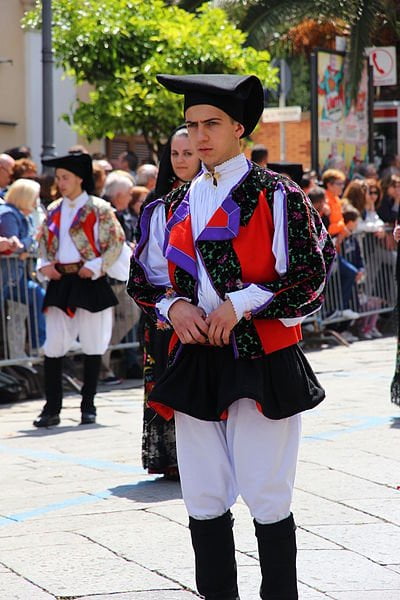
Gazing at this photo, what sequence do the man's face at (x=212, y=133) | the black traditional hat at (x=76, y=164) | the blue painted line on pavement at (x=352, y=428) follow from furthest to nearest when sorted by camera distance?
the black traditional hat at (x=76, y=164) → the blue painted line on pavement at (x=352, y=428) → the man's face at (x=212, y=133)

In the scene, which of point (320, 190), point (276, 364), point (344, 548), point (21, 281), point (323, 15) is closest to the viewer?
point (276, 364)

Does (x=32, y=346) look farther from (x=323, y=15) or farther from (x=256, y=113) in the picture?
(x=323, y=15)

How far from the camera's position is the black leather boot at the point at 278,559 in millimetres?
4293

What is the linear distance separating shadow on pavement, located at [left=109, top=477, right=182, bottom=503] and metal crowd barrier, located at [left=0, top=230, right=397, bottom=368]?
3983 millimetres

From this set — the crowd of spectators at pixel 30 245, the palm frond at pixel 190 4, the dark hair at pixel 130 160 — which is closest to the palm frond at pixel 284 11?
the palm frond at pixel 190 4

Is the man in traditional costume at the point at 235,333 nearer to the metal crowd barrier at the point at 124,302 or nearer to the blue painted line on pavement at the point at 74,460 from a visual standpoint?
the blue painted line on pavement at the point at 74,460

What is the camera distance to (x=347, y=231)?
14109 millimetres

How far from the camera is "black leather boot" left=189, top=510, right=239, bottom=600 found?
4.38 meters

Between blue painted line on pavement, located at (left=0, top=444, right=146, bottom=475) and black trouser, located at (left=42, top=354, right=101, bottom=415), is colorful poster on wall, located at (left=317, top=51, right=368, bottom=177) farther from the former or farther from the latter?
blue painted line on pavement, located at (left=0, top=444, right=146, bottom=475)

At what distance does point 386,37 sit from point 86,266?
15395mm

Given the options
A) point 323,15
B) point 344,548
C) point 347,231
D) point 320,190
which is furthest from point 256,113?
point 323,15

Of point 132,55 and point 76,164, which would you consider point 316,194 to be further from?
point 76,164

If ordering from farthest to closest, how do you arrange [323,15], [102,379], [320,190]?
1. [323,15]
2. [320,190]
3. [102,379]

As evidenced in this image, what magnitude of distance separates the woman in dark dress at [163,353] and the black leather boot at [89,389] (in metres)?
2.27
